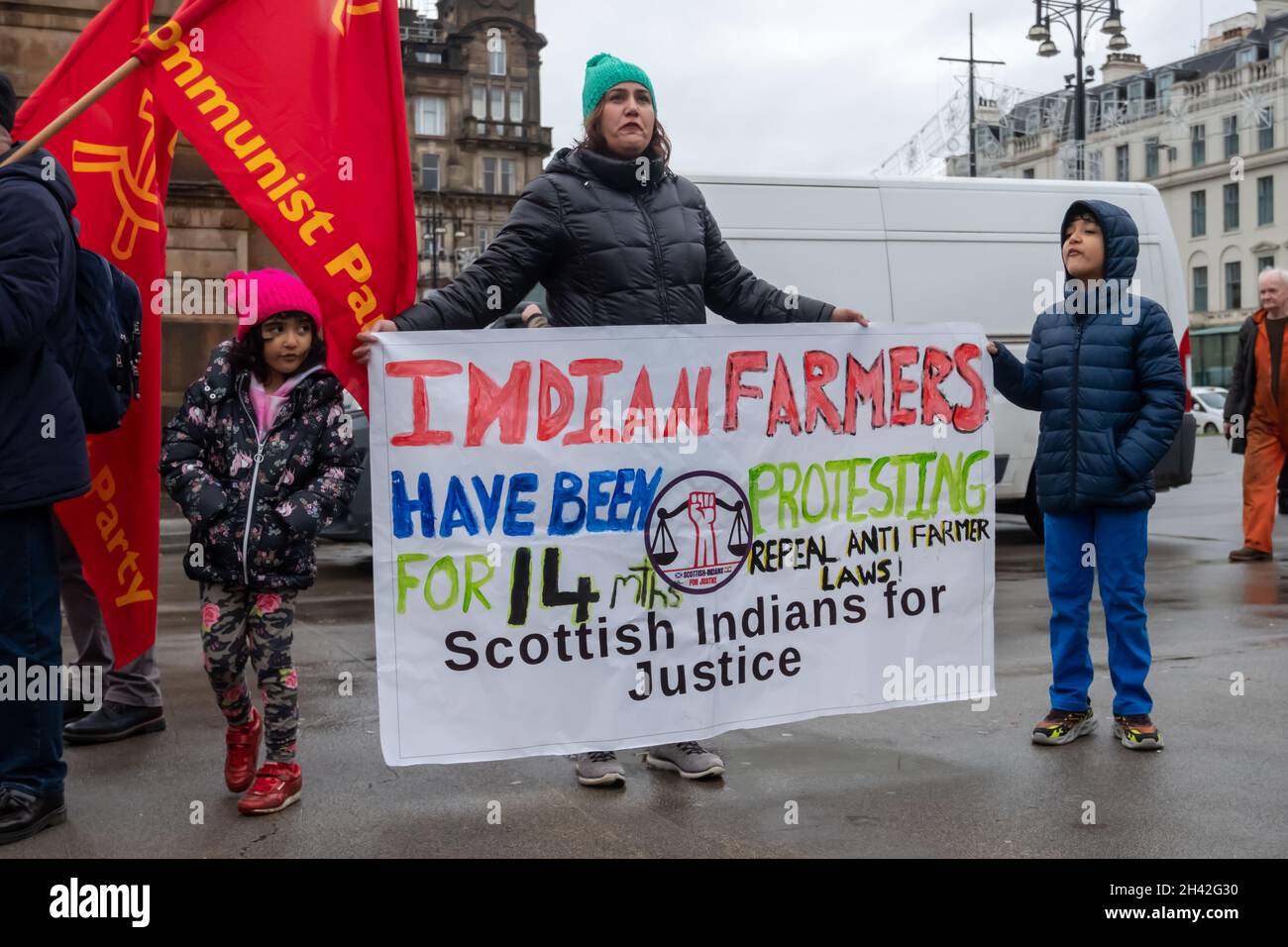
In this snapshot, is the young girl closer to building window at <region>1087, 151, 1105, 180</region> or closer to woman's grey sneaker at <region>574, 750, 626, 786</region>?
woman's grey sneaker at <region>574, 750, 626, 786</region>

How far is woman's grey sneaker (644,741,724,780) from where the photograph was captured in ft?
15.7

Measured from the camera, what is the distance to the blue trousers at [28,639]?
4.25 meters

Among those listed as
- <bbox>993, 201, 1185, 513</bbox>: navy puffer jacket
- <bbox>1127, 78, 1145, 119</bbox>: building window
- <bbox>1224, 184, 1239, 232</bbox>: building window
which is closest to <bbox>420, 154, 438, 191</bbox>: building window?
<bbox>1127, 78, 1145, 119</bbox>: building window

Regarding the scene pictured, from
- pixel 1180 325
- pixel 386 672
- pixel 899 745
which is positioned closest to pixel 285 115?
pixel 386 672

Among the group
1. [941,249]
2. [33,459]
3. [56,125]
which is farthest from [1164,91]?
[33,459]

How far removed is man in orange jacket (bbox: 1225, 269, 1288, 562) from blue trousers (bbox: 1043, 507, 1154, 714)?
560cm

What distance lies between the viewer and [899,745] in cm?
521

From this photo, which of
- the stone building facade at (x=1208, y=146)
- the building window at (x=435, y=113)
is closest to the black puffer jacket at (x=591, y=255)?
the stone building facade at (x=1208, y=146)
